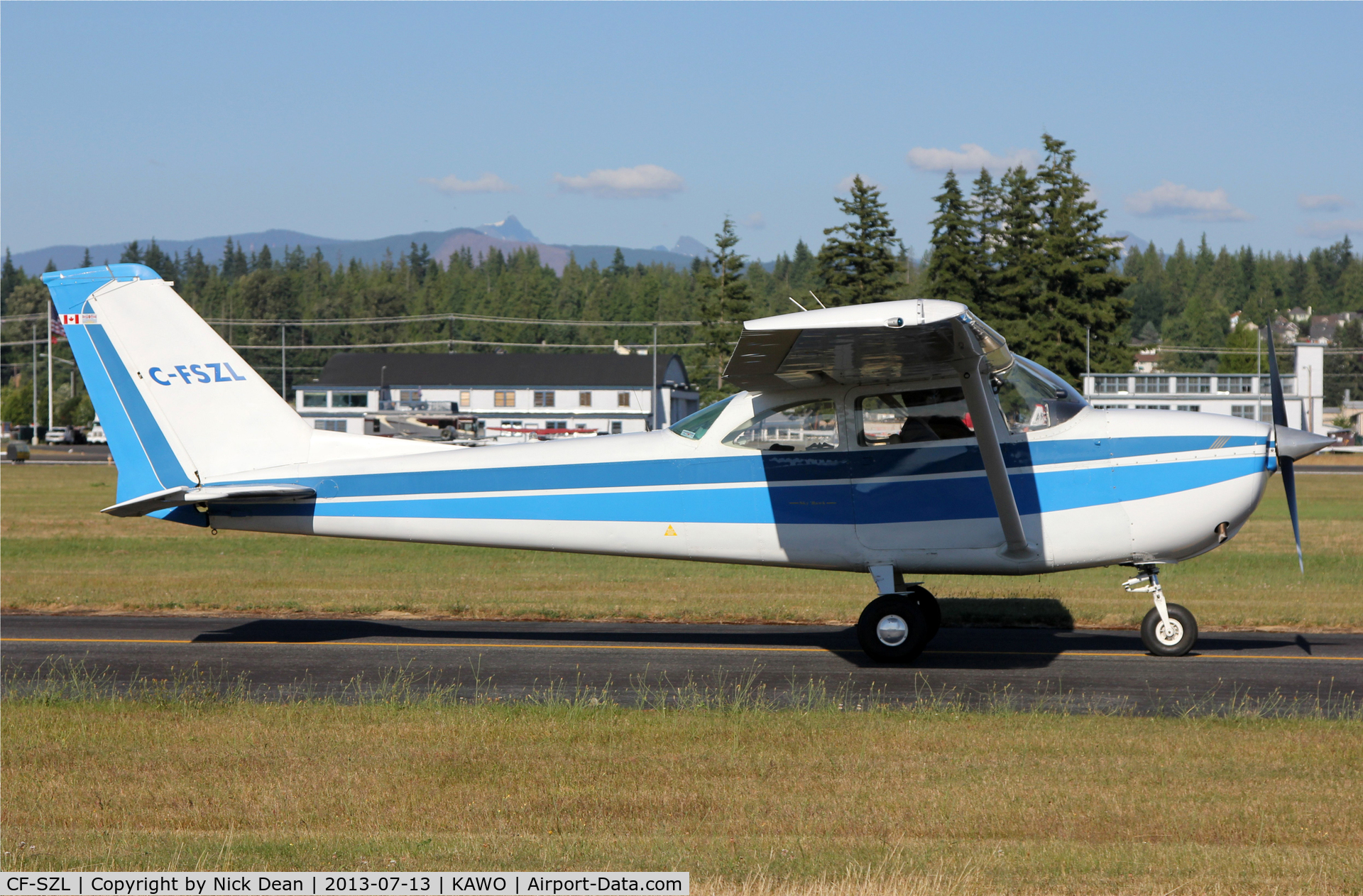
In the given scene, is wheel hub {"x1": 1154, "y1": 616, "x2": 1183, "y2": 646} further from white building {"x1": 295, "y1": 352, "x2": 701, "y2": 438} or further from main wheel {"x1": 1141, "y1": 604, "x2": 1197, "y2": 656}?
white building {"x1": 295, "y1": 352, "x2": 701, "y2": 438}

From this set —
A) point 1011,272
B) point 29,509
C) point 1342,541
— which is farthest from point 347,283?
point 1342,541

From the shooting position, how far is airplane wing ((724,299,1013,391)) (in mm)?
7746

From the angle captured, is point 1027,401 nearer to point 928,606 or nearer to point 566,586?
point 928,606

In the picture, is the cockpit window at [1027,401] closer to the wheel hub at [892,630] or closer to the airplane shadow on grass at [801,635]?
the wheel hub at [892,630]

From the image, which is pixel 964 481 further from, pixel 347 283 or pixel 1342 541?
pixel 347 283

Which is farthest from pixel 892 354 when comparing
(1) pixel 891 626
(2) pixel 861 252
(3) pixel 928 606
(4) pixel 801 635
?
(2) pixel 861 252

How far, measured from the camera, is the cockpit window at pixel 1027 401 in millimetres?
9742


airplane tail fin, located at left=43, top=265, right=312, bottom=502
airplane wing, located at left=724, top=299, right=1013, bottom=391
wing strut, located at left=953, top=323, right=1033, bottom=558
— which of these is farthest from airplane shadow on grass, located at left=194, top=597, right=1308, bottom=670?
airplane wing, located at left=724, top=299, right=1013, bottom=391

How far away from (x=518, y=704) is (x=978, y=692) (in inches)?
136

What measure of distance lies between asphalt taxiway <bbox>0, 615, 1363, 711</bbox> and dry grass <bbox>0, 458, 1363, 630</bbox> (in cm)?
68

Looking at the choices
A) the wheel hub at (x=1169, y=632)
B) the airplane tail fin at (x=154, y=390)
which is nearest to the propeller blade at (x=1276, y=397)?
the wheel hub at (x=1169, y=632)

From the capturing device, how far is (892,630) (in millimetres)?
9922

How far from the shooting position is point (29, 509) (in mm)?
29891

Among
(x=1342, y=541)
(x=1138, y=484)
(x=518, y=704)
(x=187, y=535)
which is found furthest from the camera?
(x=187, y=535)
